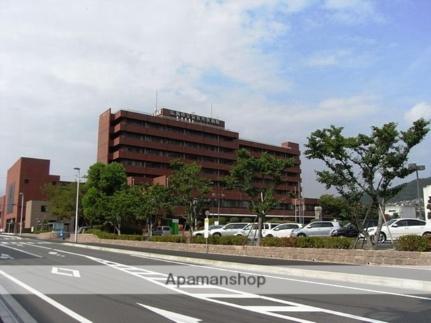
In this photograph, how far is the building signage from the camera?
12488 cm

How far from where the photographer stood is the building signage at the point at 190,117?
125 meters

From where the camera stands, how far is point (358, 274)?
16703mm

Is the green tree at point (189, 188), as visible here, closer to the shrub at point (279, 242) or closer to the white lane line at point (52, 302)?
the shrub at point (279, 242)

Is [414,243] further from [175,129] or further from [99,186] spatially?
[175,129]

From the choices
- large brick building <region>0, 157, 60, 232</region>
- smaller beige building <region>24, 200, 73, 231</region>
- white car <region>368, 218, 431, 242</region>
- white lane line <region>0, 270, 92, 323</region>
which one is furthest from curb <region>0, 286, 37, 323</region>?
large brick building <region>0, 157, 60, 232</region>

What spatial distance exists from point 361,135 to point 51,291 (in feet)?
52.9

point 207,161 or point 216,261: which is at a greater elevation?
point 207,161

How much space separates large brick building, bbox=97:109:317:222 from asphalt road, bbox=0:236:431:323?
269 ft

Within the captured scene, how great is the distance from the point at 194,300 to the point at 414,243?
12642 mm

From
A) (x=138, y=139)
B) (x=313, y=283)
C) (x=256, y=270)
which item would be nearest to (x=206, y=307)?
(x=313, y=283)

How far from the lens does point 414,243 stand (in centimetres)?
2103

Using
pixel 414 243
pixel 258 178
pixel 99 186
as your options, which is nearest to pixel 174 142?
pixel 99 186

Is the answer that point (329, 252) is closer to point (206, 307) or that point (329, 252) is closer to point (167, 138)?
point (206, 307)

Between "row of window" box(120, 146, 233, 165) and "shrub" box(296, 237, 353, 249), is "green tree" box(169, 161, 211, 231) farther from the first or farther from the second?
"row of window" box(120, 146, 233, 165)
